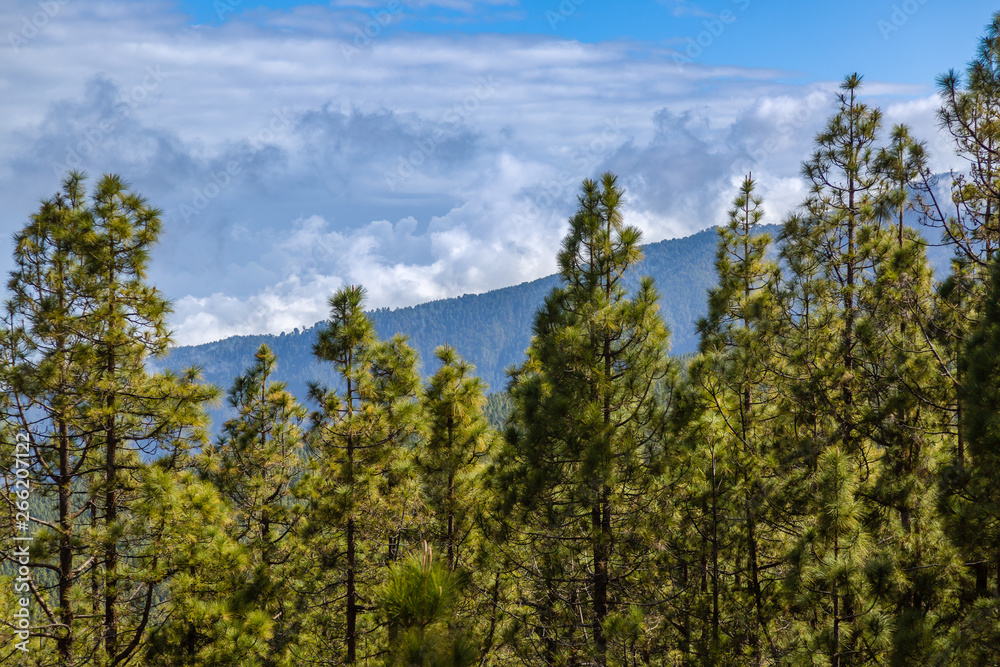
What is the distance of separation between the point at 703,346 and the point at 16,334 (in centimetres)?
1446

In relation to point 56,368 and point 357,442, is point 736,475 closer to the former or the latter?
point 357,442

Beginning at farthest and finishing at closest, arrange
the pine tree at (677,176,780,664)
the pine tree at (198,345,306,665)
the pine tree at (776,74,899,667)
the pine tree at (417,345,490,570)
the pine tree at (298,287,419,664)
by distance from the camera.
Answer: the pine tree at (198,345,306,665), the pine tree at (417,345,490,570), the pine tree at (298,287,419,664), the pine tree at (677,176,780,664), the pine tree at (776,74,899,667)

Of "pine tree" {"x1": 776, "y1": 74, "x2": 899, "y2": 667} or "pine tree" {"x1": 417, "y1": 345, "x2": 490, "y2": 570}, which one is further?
"pine tree" {"x1": 417, "y1": 345, "x2": 490, "y2": 570}

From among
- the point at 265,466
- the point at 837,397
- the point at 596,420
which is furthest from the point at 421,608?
the point at 265,466

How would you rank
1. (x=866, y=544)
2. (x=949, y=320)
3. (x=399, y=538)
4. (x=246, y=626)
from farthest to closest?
1. (x=399, y=538)
2. (x=246, y=626)
3. (x=949, y=320)
4. (x=866, y=544)

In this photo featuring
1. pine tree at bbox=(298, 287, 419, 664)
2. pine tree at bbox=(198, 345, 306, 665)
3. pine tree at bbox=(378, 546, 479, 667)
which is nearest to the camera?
Answer: pine tree at bbox=(378, 546, 479, 667)

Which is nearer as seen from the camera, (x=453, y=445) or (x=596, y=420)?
(x=596, y=420)

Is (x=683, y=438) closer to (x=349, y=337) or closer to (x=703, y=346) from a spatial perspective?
(x=349, y=337)

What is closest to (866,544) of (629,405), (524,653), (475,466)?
(629,405)

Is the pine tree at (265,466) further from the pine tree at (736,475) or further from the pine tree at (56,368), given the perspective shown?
the pine tree at (736,475)

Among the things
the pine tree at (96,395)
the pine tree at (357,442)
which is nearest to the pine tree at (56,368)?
the pine tree at (96,395)

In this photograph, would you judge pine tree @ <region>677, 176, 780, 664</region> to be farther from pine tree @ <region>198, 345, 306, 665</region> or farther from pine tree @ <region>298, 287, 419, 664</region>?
pine tree @ <region>198, 345, 306, 665</region>

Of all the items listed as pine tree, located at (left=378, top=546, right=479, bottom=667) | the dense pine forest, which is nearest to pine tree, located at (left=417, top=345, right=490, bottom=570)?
the dense pine forest

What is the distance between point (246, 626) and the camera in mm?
9891
